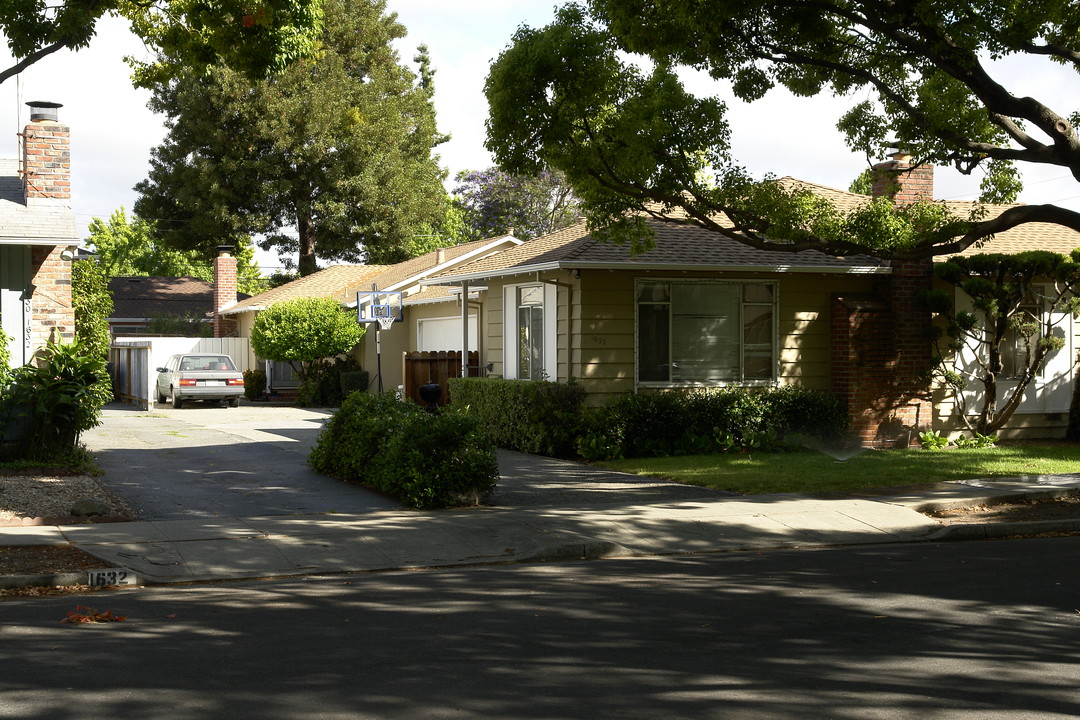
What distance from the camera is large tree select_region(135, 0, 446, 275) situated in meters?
45.5

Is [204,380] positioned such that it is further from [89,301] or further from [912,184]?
[912,184]

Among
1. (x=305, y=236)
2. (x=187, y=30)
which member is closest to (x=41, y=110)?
(x=187, y=30)

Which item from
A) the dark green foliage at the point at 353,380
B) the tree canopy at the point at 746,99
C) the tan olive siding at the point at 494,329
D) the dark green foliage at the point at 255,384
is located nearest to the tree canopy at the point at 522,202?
the dark green foliage at the point at 255,384

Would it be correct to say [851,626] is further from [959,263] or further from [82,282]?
[82,282]

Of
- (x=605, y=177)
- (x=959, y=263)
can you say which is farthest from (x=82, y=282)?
(x=959, y=263)

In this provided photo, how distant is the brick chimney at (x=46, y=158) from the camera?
18.2 meters

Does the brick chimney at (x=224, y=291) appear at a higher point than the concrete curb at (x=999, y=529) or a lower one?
higher

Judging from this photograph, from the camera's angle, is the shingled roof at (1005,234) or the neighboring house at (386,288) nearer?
the shingled roof at (1005,234)

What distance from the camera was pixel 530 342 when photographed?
66.5 feet

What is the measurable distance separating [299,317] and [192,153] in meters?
18.0

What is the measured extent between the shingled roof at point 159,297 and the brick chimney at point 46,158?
31.7m

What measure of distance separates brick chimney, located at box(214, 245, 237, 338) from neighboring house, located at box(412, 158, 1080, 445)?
24874mm

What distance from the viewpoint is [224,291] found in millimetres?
43625

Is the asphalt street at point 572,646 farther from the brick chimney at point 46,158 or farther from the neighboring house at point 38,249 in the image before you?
the brick chimney at point 46,158
